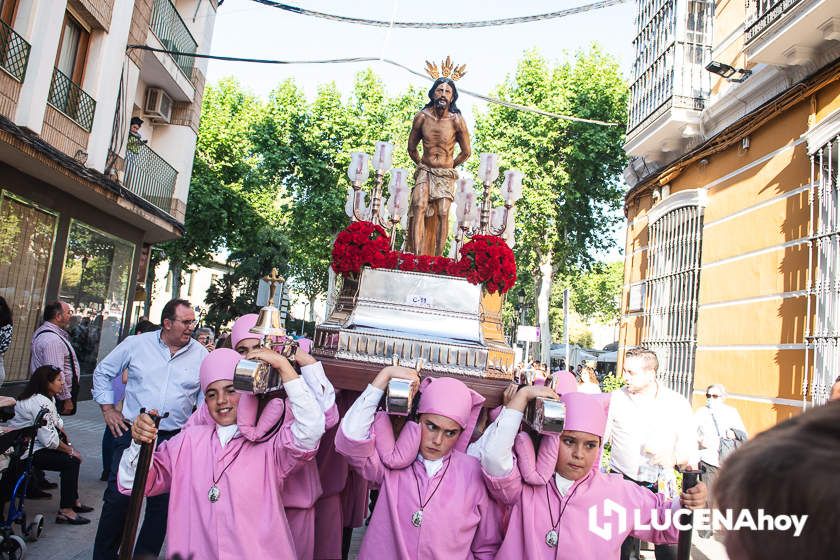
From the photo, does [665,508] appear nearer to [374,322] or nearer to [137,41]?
[374,322]

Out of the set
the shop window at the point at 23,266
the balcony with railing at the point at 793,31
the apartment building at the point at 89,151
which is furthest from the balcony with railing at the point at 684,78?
the shop window at the point at 23,266

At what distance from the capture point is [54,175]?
11.7m

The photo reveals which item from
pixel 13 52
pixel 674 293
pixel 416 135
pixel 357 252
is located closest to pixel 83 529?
pixel 357 252

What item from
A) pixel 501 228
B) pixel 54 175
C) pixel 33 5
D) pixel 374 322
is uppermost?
pixel 33 5

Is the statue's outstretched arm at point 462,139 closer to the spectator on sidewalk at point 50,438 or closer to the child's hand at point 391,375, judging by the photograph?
the child's hand at point 391,375

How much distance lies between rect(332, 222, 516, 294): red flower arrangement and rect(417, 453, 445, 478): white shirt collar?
2.31m

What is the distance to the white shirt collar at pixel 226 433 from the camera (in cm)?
353

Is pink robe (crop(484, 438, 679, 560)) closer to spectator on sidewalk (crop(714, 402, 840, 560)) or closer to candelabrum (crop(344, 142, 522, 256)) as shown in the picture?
spectator on sidewalk (crop(714, 402, 840, 560))

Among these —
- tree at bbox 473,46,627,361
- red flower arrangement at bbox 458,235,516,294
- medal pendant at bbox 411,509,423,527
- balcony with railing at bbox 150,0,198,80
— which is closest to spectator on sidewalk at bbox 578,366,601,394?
red flower arrangement at bbox 458,235,516,294

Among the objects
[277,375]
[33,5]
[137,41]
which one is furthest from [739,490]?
[137,41]

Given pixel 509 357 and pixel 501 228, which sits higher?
pixel 501 228

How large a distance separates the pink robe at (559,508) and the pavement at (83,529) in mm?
463

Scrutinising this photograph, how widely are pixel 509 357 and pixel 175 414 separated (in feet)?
8.51

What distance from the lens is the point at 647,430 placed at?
17.9 ft
